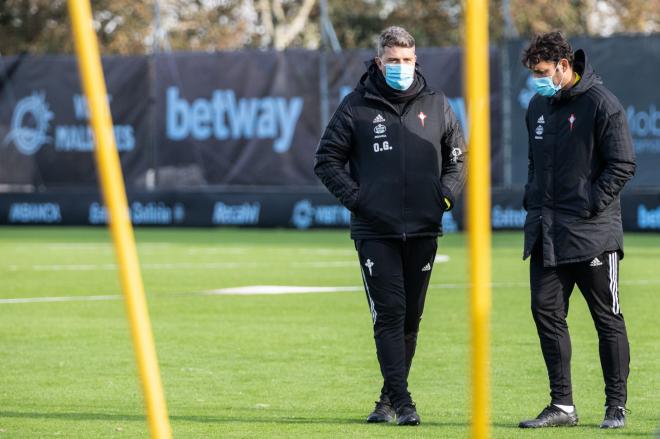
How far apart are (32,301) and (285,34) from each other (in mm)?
35151

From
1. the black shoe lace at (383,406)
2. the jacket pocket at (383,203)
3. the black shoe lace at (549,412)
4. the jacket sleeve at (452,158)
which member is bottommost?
the black shoe lace at (549,412)

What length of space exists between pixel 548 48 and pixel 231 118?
19538mm

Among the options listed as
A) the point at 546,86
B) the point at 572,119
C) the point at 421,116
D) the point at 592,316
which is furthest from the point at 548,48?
the point at 592,316

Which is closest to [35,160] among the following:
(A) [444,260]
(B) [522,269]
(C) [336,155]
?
(A) [444,260]

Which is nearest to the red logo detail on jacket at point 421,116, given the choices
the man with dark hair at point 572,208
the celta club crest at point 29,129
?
the man with dark hair at point 572,208

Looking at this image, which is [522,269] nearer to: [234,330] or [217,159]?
[234,330]

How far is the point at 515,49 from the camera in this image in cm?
2448

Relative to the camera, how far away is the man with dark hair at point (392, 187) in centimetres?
785

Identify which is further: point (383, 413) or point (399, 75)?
point (383, 413)

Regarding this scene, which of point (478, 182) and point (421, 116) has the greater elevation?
point (421, 116)

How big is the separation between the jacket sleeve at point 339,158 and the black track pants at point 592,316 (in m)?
1.06

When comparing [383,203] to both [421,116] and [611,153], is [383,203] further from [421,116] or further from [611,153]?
[611,153]

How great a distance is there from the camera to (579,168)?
306 inches

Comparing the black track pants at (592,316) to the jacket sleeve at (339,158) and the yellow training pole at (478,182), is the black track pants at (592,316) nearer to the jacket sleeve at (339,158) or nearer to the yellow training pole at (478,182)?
the jacket sleeve at (339,158)
